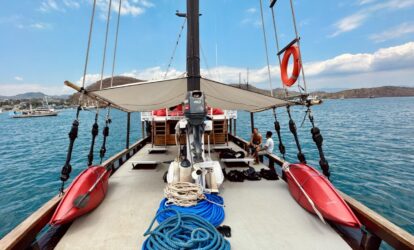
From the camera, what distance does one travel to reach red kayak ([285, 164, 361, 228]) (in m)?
2.68

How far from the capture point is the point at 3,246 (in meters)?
2.12

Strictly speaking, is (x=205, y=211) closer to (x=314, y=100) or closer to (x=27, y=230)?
(x=27, y=230)

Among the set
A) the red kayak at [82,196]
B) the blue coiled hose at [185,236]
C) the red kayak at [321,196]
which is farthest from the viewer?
the red kayak at [82,196]

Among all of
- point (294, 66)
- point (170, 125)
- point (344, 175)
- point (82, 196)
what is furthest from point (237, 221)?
point (344, 175)

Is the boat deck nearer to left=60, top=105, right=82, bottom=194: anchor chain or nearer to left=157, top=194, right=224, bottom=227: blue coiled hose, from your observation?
left=157, top=194, right=224, bottom=227: blue coiled hose

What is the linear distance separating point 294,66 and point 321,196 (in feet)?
8.38

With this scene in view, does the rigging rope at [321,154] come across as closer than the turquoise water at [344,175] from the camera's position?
Yes

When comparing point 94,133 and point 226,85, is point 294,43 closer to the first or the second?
point 226,85

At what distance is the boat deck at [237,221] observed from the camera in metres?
2.61

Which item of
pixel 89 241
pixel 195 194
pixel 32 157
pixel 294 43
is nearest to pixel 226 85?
pixel 294 43

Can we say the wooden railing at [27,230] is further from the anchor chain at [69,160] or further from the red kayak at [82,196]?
the anchor chain at [69,160]

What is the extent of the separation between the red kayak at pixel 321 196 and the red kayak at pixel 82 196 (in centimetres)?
365

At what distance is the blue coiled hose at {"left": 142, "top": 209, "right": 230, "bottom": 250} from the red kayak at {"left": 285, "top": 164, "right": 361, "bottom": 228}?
157 cm

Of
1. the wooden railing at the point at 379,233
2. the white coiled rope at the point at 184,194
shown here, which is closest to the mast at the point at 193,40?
the white coiled rope at the point at 184,194
